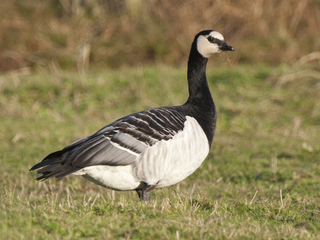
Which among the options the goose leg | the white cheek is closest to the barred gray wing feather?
the goose leg

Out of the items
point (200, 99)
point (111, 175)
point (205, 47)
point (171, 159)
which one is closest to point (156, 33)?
point (205, 47)

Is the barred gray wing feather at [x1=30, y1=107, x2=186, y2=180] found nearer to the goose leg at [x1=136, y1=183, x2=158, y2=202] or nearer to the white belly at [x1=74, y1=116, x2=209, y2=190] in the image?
the white belly at [x1=74, y1=116, x2=209, y2=190]

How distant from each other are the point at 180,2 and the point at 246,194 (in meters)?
10.8

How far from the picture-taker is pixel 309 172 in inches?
270

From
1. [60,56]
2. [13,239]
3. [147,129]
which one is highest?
[60,56]

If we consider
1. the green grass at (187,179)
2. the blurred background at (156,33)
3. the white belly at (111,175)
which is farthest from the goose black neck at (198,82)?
the blurred background at (156,33)

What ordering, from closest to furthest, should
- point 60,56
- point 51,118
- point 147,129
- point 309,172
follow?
point 147,129, point 309,172, point 51,118, point 60,56

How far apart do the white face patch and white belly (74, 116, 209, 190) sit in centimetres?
153

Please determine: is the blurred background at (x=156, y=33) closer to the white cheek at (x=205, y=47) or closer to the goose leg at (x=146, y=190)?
the white cheek at (x=205, y=47)

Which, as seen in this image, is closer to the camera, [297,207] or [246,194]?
[297,207]

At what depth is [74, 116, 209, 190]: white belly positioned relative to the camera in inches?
182

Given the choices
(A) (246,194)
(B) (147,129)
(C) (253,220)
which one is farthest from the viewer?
(A) (246,194)

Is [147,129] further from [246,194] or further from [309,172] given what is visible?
[309,172]

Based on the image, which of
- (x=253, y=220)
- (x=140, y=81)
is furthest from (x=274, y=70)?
(x=253, y=220)
